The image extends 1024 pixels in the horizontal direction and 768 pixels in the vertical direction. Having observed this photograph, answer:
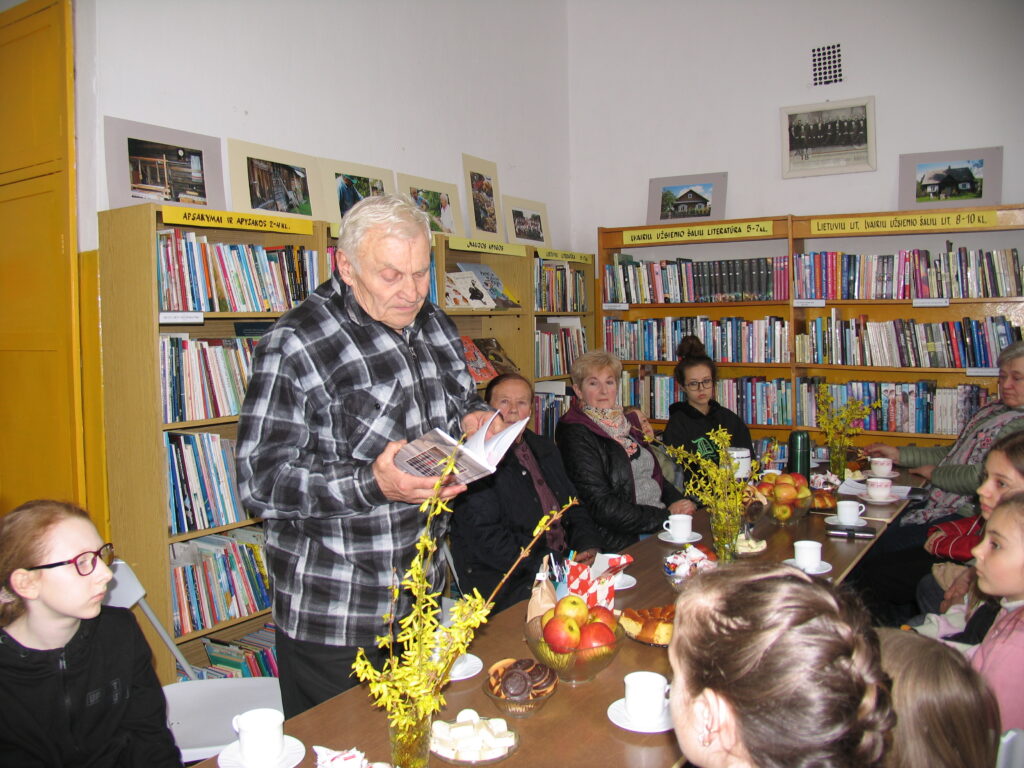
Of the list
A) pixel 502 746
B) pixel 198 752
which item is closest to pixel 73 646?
pixel 198 752

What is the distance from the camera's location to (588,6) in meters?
6.14

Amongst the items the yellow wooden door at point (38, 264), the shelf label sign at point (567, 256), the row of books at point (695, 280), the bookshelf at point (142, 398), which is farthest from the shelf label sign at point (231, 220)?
the row of books at point (695, 280)

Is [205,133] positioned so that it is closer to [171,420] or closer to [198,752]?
[171,420]

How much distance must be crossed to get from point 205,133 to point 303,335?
6.89 feet

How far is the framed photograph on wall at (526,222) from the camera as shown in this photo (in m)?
5.43

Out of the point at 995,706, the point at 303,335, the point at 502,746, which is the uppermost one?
the point at 303,335

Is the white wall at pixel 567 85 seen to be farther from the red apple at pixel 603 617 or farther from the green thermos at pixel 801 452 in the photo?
the red apple at pixel 603 617

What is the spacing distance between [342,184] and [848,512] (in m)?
2.82

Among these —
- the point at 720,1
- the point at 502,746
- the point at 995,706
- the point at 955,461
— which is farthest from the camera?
the point at 720,1

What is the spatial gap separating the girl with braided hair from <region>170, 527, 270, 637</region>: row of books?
94.7 inches

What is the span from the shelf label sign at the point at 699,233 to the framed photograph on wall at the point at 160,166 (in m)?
3.04

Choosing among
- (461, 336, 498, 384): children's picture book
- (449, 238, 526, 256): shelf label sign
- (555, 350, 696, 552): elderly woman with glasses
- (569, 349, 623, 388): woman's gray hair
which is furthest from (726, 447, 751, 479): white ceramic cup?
(449, 238, 526, 256): shelf label sign

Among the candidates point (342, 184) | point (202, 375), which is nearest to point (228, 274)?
point (202, 375)

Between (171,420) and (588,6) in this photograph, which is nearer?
(171,420)
